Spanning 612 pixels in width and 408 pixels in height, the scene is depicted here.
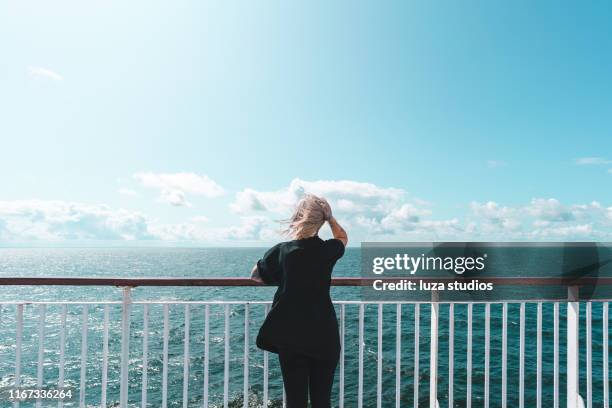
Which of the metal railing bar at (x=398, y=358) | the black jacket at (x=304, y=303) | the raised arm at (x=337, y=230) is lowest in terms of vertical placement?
the metal railing bar at (x=398, y=358)

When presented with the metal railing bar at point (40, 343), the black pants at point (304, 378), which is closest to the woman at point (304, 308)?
the black pants at point (304, 378)

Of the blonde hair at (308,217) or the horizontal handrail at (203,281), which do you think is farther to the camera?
the horizontal handrail at (203,281)

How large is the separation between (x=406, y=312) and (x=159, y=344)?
1187 cm

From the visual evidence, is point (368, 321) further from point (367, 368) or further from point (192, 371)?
point (192, 371)

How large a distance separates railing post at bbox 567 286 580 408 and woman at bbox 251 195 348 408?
1.54 m

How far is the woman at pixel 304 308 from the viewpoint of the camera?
185 centimetres

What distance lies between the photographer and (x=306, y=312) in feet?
6.13

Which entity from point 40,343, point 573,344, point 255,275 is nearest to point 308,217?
point 255,275

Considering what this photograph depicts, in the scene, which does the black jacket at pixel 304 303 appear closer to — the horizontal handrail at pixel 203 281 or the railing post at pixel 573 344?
the horizontal handrail at pixel 203 281

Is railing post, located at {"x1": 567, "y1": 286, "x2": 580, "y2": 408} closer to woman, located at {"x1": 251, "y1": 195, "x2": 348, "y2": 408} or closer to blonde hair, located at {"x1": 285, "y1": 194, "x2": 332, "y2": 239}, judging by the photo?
woman, located at {"x1": 251, "y1": 195, "x2": 348, "y2": 408}

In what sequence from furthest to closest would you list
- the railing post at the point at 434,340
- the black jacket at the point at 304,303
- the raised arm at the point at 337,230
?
the railing post at the point at 434,340, the raised arm at the point at 337,230, the black jacket at the point at 304,303

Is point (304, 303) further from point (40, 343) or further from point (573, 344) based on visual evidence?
point (573, 344)

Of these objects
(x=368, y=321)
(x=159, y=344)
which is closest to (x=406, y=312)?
(x=368, y=321)

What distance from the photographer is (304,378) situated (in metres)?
1.92
